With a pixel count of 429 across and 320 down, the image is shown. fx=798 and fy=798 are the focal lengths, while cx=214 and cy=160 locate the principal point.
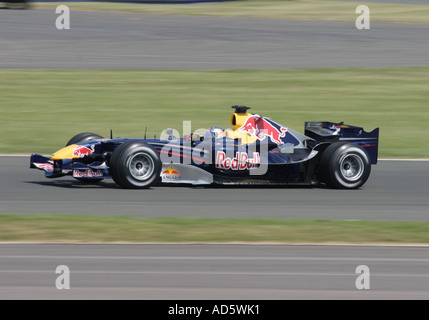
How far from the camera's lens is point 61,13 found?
37.9m

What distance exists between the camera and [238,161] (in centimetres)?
1168

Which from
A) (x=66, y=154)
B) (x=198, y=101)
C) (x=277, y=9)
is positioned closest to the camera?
(x=66, y=154)

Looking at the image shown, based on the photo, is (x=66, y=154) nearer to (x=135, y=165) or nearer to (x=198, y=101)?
(x=135, y=165)

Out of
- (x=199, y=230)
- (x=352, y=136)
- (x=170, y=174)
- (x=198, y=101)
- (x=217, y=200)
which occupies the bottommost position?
(x=199, y=230)

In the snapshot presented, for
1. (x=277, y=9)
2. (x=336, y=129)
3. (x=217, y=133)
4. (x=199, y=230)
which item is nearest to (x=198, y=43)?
(x=277, y=9)

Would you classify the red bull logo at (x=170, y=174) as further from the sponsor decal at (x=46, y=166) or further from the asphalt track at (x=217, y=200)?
the sponsor decal at (x=46, y=166)

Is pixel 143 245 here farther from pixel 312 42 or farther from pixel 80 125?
pixel 312 42

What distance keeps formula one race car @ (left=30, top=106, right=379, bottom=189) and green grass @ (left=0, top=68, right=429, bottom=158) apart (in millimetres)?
4175

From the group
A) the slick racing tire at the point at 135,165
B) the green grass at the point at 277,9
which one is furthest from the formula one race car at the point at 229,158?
the green grass at the point at 277,9

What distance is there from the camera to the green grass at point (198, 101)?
17975 millimetres

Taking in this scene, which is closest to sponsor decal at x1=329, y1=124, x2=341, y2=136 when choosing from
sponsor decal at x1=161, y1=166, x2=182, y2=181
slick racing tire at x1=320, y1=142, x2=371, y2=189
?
slick racing tire at x1=320, y1=142, x2=371, y2=189

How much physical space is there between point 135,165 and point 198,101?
393 inches

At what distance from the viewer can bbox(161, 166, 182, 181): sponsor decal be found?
11.6 m

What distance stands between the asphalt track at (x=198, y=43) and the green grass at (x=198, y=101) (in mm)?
1488
